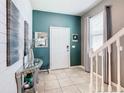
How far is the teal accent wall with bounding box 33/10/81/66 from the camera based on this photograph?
491cm

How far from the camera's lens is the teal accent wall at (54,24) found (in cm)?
491

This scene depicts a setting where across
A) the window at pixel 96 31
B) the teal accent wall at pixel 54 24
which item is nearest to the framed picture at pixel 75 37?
the teal accent wall at pixel 54 24

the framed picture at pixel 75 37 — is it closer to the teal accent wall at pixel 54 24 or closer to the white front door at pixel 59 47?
the teal accent wall at pixel 54 24

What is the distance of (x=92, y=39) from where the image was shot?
4.69 meters

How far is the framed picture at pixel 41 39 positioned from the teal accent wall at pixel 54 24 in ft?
0.50

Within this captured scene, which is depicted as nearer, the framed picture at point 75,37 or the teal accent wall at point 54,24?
the teal accent wall at point 54,24

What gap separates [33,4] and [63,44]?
2.27 m

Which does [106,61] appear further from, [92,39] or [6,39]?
[6,39]

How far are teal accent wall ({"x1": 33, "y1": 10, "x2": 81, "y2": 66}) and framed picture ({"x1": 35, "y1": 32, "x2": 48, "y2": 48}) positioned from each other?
0.50 feet

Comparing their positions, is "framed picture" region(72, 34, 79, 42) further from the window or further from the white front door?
the window

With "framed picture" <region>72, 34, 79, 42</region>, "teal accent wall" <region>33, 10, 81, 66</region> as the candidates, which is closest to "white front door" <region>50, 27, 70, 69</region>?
"teal accent wall" <region>33, 10, 81, 66</region>

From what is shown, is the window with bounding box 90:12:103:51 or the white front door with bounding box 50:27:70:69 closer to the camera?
the window with bounding box 90:12:103:51

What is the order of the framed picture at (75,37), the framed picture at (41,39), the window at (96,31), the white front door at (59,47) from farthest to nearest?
the framed picture at (75,37), the white front door at (59,47), the framed picture at (41,39), the window at (96,31)

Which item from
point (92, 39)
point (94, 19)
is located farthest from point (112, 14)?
point (92, 39)
